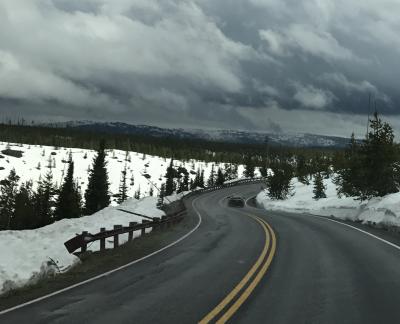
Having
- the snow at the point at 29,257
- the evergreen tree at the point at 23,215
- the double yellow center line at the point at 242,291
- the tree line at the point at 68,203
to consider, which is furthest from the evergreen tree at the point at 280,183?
the double yellow center line at the point at 242,291

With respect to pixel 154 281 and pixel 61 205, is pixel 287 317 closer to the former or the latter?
pixel 154 281

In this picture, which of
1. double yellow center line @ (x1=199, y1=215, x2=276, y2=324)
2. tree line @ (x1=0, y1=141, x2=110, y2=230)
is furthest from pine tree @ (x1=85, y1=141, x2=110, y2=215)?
double yellow center line @ (x1=199, y1=215, x2=276, y2=324)

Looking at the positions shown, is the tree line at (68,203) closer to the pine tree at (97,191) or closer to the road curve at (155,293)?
the pine tree at (97,191)

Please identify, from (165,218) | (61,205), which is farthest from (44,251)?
(61,205)

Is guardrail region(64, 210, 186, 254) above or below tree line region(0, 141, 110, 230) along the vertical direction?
above

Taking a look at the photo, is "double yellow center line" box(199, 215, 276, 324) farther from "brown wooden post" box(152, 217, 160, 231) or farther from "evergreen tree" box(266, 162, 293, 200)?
"evergreen tree" box(266, 162, 293, 200)

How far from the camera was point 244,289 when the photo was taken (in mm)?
9852

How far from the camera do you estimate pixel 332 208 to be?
120 ft

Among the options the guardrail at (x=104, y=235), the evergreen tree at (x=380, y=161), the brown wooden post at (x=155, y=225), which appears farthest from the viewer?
the evergreen tree at (x=380, y=161)

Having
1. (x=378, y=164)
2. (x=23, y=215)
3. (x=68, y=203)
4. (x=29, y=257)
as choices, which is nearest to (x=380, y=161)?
(x=378, y=164)

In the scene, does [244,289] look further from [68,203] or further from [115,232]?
[68,203]

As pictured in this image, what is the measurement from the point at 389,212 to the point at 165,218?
1142 cm

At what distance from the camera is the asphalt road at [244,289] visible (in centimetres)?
783

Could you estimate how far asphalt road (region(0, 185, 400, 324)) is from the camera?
25.7 feet
